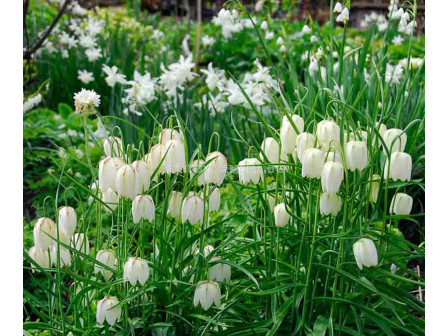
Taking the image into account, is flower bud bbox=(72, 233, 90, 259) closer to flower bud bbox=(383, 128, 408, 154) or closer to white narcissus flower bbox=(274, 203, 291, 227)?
white narcissus flower bbox=(274, 203, 291, 227)

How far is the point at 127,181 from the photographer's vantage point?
5.20 feet

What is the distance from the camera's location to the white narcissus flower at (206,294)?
1.69m

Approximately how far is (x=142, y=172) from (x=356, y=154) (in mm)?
523

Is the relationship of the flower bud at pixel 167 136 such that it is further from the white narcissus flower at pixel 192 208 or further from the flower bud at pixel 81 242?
the flower bud at pixel 81 242

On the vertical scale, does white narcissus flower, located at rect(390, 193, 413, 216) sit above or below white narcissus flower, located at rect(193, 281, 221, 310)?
above

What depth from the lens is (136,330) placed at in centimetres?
183

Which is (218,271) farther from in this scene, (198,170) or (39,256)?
(39,256)

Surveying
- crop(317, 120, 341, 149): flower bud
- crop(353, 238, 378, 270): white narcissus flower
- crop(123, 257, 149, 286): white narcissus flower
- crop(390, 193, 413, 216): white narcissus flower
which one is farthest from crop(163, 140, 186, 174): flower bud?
crop(390, 193, 413, 216): white narcissus flower

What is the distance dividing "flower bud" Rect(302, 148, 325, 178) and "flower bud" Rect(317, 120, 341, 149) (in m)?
0.07

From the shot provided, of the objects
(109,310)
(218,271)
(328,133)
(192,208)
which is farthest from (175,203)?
(328,133)

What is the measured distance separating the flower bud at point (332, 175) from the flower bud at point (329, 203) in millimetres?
126

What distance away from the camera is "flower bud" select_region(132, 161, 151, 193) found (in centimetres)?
162

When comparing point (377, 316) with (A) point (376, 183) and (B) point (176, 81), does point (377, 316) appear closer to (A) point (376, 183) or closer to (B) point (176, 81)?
(A) point (376, 183)
